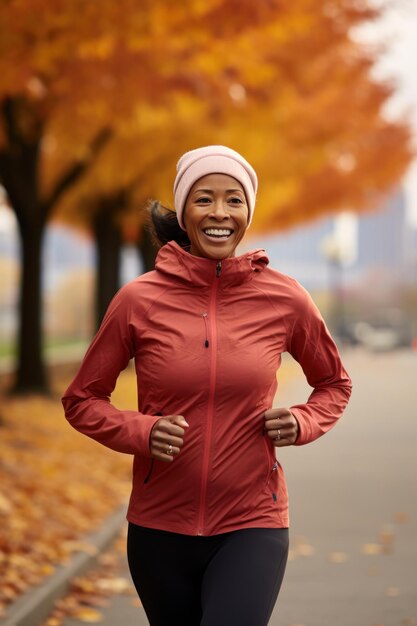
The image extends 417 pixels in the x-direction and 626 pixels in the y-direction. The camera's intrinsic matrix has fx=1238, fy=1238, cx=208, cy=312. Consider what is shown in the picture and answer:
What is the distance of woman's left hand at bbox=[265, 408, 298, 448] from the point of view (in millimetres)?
3641

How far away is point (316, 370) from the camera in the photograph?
3975 millimetres

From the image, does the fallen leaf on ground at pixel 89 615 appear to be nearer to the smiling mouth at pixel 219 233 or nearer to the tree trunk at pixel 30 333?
the smiling mouth at pixel 219 233

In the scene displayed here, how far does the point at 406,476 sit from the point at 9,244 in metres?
82.8

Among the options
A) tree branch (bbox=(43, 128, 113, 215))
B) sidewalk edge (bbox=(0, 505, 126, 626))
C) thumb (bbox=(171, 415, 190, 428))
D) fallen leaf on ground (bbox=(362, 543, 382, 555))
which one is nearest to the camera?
thumb (bbox=(171, 415, 190, 428))

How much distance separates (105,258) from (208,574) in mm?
26380

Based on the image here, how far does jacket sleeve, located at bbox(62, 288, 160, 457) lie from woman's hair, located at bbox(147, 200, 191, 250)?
380 mm

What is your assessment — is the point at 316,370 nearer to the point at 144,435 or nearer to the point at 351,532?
the point at 144,435

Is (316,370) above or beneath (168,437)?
above

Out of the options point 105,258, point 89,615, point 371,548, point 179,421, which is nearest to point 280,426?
point 179,421

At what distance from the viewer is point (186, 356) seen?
11.9ft

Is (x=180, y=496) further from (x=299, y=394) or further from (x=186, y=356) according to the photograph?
(x=299, y=394)

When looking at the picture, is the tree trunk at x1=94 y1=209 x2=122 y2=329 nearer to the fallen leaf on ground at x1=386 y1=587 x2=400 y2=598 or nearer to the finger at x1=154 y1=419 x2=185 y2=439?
the fallen leaf on ground at x1=386 y1=587 x2=400 y2=598

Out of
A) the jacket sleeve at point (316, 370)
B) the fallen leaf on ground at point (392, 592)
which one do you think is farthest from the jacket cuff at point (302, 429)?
the fallen leaf on ground at point (392, 592)

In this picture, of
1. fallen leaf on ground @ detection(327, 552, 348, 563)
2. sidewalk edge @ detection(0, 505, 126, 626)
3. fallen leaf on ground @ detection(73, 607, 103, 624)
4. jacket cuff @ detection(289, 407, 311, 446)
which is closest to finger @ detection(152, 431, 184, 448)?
jacket cuff @ detection(289, 407, 311, 446)
